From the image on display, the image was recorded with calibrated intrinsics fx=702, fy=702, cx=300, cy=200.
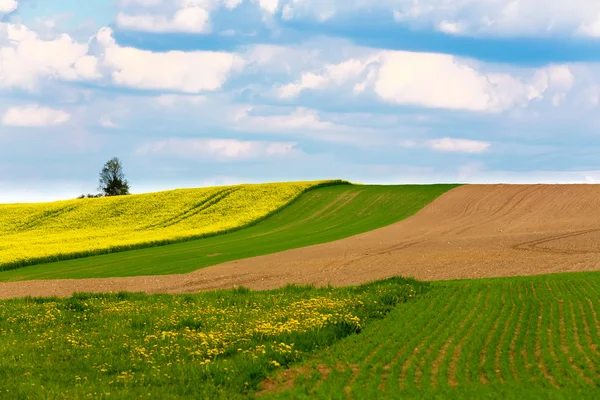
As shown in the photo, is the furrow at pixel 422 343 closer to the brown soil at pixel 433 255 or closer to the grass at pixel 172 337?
the grass at pixel 172 337

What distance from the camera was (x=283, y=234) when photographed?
61062 mm

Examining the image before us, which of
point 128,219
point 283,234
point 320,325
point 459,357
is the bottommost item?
point 459,357

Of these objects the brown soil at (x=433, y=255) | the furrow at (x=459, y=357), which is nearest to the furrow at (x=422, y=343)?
the furrow at (x=459, y=357)

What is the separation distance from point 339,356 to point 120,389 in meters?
5.39

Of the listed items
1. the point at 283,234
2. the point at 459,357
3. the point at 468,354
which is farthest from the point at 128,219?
the point at 459,357

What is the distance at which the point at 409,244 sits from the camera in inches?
1976

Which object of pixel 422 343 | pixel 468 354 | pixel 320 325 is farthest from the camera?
pixel 320 325

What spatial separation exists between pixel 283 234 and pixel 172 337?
4015cm

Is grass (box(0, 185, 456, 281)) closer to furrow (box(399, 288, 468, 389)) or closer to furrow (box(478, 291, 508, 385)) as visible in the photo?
furrow (box(399, 288, 468, 389))

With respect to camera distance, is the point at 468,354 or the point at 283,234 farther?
the point at 283,234

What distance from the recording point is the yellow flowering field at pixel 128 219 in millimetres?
58656

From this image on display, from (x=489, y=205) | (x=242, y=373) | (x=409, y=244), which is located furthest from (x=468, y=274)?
(x=489, y=205)

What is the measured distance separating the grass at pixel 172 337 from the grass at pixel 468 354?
1.09 meters

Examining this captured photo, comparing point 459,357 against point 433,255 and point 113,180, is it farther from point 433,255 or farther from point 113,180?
point 113,180
